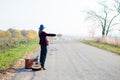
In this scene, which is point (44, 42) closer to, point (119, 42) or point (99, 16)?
point (119, 42)

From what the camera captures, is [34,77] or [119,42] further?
[119,42]

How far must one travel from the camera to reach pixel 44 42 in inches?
488

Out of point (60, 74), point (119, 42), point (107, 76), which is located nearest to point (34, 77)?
point (60, 74)

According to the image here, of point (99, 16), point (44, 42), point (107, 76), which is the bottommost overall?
point (107, 76)

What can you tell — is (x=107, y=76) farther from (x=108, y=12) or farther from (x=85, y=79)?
(x=108, y=12)

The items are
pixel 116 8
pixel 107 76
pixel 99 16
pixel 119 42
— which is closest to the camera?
pixel 107 76

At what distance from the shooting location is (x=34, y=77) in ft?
33.1

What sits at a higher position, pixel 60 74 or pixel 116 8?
pixel 116 8

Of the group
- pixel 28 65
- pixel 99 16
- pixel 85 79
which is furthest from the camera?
pixel 99 16

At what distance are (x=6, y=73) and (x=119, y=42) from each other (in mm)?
23415

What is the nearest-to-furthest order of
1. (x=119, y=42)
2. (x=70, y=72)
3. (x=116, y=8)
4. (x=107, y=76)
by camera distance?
(x=107, y=76)
(x=70, y=72)
(x=119, y=42)
(x=116, y=8)

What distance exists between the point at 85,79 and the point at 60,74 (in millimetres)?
1456

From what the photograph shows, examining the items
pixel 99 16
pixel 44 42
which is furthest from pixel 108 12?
pixel 44 42

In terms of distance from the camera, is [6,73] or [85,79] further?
[6,73]
